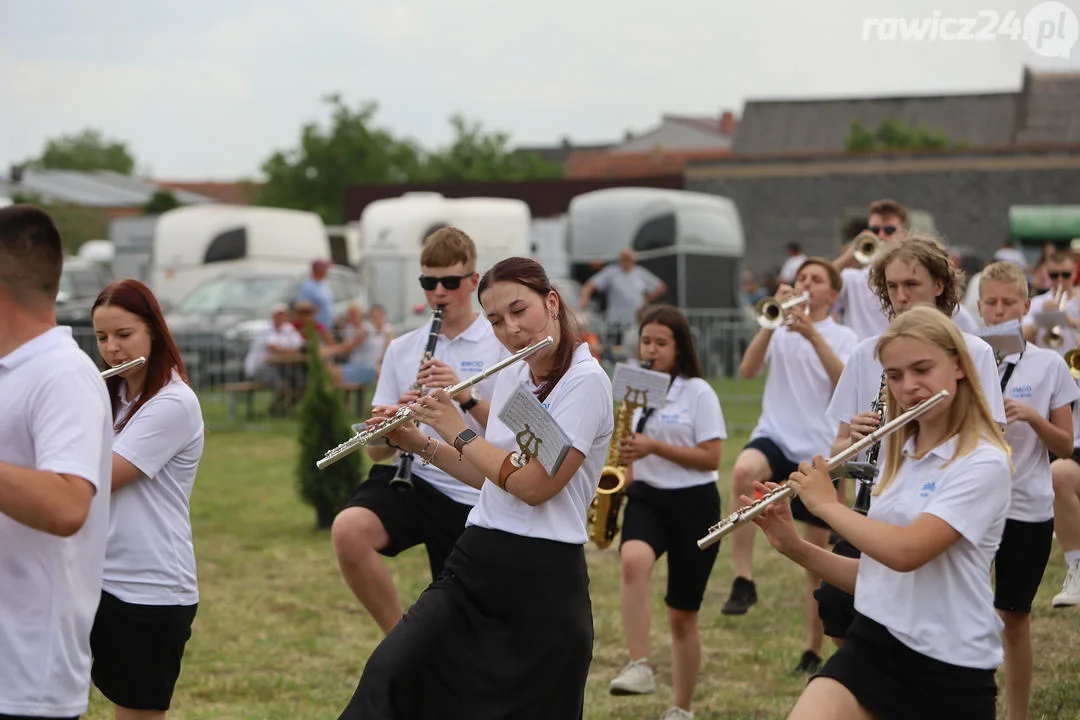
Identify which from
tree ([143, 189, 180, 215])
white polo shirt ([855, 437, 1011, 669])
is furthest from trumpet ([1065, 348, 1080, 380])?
tree ([143, 189, 180, 215])

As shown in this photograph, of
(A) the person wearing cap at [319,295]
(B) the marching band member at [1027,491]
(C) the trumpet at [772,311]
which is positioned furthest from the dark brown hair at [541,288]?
(A) the person wearing cap at [319,295]

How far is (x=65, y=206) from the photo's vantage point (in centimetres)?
5131

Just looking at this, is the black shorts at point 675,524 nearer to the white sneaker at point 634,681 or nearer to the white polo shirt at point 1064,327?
the white sneaker at point 634,681

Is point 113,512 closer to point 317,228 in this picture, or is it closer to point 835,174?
point 317,228

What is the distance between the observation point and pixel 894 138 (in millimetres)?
54312

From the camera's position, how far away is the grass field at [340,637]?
6512mm

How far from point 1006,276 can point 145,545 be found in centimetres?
391

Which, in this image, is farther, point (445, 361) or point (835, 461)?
point (445, 361)

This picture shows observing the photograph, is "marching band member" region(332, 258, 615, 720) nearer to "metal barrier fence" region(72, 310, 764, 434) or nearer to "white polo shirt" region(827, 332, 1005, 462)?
"white polo shirt" region(827, 332, 1005, 462)

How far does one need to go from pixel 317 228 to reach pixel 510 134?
49.3 m

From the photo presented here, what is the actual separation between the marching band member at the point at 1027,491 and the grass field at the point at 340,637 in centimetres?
82

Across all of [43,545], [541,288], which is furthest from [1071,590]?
[43,545]

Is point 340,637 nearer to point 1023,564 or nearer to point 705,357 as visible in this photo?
point 1023,564

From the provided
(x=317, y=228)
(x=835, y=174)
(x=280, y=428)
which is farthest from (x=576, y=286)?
(x=835, y=174)
